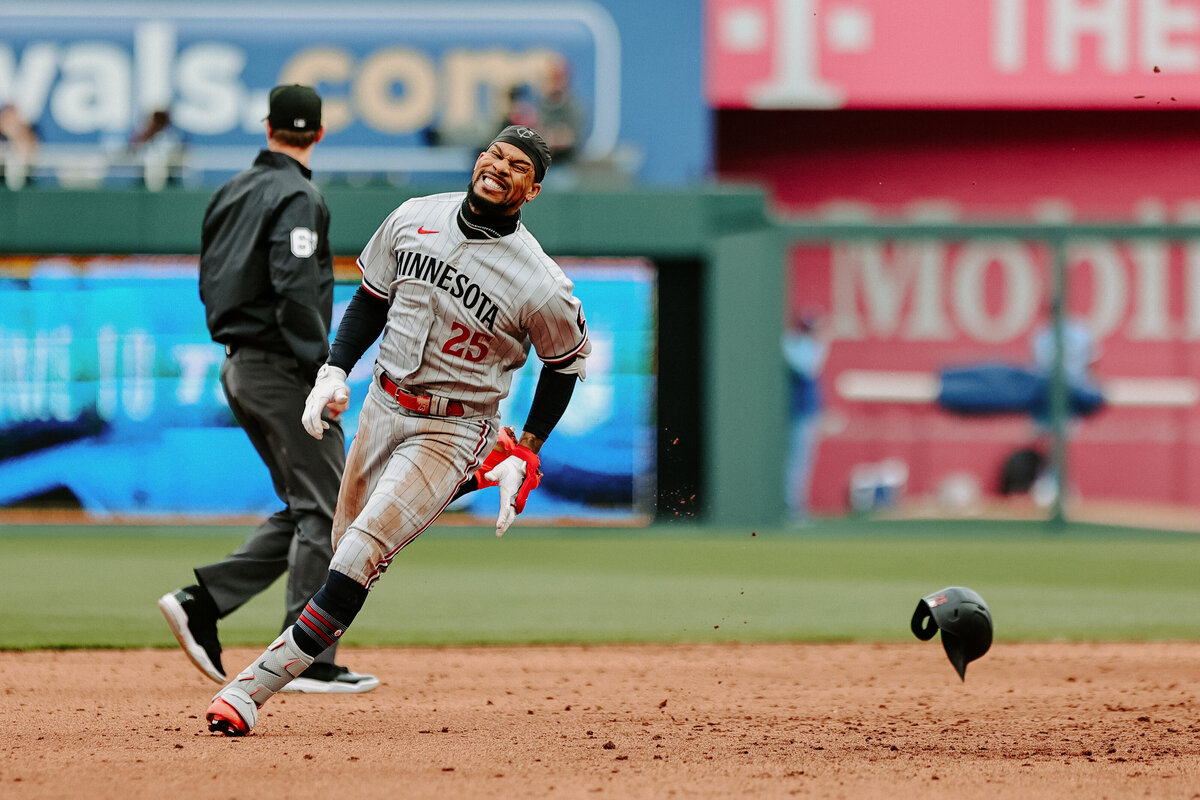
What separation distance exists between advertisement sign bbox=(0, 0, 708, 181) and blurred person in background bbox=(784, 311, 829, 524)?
2.15 meters

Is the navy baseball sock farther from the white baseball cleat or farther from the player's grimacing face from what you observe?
the player's grimacing face

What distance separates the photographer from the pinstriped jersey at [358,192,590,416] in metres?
4.60

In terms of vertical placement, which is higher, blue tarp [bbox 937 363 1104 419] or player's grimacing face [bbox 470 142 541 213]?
player's grimacing face [bbox 470 142 541 213]

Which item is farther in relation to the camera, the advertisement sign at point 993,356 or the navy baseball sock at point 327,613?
the advertisement sign at point 993,356

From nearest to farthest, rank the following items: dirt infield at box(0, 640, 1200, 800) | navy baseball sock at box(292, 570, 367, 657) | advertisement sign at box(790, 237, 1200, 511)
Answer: dirt infield at box(0, 640, 1200, 800), navy baseball sock at box(292, 570, 367, 657), advertisement sign at box(790, 237, 1200, 511)

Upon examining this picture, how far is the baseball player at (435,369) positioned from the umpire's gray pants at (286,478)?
0.78 meters

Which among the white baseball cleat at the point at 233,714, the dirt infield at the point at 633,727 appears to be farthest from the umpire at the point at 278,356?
the white baseball cleat at the point at 233,714

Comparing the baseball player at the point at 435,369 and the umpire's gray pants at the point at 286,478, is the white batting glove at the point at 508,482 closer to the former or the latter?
the baseball player at the point at 435,369

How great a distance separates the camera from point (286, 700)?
5.39 m

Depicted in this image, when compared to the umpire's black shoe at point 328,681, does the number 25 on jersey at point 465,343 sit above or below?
above

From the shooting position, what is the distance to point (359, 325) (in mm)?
4840

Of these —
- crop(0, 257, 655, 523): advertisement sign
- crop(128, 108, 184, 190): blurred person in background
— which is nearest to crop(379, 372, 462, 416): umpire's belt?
crop(0, 257, 655, 523): advertisement sign

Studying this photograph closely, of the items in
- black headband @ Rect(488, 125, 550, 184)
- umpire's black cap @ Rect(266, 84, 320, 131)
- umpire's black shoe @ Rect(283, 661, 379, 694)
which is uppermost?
umpire's black cap @ Rect(266, 84, 320, 131)

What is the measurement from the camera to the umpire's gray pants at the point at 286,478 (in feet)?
18.1
